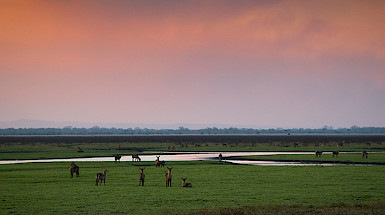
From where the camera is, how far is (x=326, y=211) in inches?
898

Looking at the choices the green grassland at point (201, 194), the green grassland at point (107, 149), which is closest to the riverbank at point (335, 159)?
the green grassland at point (201, 194)

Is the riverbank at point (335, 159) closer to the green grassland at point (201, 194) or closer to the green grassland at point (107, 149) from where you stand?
the green grassland at point (201, 194)

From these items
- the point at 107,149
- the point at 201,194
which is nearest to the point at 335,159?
the point at 201,194

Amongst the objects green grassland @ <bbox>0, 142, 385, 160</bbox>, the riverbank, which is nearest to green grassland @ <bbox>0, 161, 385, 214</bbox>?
the riverbank

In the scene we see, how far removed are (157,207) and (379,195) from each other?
43.1ft

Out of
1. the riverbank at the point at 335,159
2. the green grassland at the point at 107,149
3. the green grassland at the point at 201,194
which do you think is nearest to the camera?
the green grassland at the point at 201,194

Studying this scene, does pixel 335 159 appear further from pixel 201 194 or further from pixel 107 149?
pixel 107 149

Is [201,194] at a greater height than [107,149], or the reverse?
[107,149]

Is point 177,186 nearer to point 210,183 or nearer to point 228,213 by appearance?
point 210,183

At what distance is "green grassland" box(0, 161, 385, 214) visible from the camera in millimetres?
23234

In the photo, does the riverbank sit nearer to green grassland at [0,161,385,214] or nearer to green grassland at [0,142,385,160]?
green grassland at [0,161,385,214]

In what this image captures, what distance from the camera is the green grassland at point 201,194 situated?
2323cm

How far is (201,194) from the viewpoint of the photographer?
27.8 metres

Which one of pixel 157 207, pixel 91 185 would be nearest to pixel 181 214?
pixel 157 207
